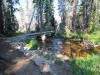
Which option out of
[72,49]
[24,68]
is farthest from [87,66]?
[72,49]

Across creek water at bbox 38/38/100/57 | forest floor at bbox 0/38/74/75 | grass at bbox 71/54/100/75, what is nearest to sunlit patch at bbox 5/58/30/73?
forest floor at bbox 0/38/74/75

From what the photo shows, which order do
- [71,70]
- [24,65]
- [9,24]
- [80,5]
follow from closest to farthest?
[71,70] < [24,65] < [9,24] < [80,5]

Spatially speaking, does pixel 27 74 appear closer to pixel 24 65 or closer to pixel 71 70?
pixel 24 65

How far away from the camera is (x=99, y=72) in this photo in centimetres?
586

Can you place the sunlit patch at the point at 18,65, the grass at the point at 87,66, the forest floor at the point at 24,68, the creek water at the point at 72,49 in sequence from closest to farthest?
the grass at the point at 87,66, the forest floor at the point at 24,68, the sunlit patch at the point at 18,65, the creek water at the point at 72,49

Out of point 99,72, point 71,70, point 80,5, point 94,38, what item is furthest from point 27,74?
point 80,5

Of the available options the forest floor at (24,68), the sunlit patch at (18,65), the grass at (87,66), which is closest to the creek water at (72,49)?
the grass at (87,66)

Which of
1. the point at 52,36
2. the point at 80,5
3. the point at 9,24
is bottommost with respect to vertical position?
the point at 52,36

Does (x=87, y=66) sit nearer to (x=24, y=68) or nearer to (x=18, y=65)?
(x=24, y=68)

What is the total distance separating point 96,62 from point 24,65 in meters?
3.30

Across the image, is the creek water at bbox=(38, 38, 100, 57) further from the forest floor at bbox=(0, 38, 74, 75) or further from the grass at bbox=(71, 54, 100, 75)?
the forest floor at bbox=(0, 38, 74, 75)

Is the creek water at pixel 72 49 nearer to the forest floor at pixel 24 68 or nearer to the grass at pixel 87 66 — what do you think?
the grass at pixel 87 66

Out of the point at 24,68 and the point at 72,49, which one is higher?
the point at 24,68

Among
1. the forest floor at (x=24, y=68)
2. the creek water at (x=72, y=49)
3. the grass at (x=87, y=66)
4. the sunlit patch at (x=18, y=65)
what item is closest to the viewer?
the grass at (x=87, y=66)
